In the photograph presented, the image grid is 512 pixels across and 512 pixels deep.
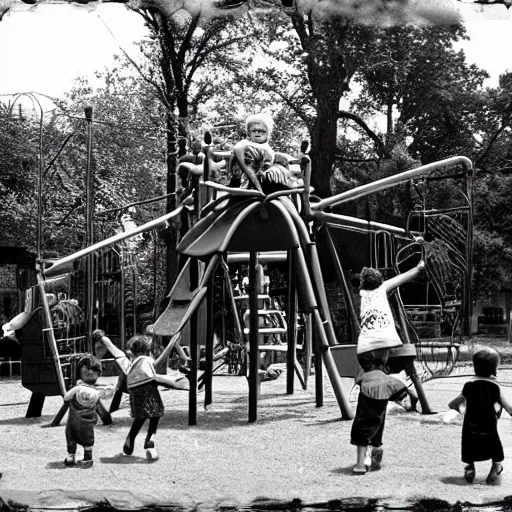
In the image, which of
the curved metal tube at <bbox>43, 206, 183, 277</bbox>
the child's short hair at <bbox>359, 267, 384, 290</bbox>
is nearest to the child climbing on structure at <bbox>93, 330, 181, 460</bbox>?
the curved metal tube at <bbox>43, 206, 183, 277</bbox>

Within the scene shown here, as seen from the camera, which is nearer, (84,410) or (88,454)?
(88,454)

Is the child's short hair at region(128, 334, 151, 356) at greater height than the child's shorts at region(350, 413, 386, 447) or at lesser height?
greater

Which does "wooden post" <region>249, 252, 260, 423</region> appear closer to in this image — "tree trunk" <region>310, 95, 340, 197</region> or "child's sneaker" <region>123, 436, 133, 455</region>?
"tree trunk" <region>310, 95, 340, 197</region>

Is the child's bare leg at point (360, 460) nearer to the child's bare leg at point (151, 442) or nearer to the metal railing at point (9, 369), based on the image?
the child's bare leg at point (151, 442)

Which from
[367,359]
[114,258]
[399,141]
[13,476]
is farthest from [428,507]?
[114,258]

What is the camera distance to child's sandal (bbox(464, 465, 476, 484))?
4.48 metres

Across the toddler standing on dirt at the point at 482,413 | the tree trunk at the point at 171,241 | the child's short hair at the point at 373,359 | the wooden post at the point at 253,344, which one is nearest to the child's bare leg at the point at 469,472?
the toddler standing on dirt at the point at 482,413

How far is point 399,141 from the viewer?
5.52m

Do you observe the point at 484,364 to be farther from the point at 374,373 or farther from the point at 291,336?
the point at 291,336

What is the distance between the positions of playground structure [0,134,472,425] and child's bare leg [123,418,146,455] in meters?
0.81

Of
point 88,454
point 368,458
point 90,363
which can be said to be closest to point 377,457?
point 368,458

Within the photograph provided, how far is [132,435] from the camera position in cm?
510

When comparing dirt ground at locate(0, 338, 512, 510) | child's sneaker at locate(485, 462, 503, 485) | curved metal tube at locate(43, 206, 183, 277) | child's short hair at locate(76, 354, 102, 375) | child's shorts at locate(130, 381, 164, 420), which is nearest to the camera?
dirt ground at locate(0, 338, 512, 510)

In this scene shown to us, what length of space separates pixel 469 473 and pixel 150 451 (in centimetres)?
161
